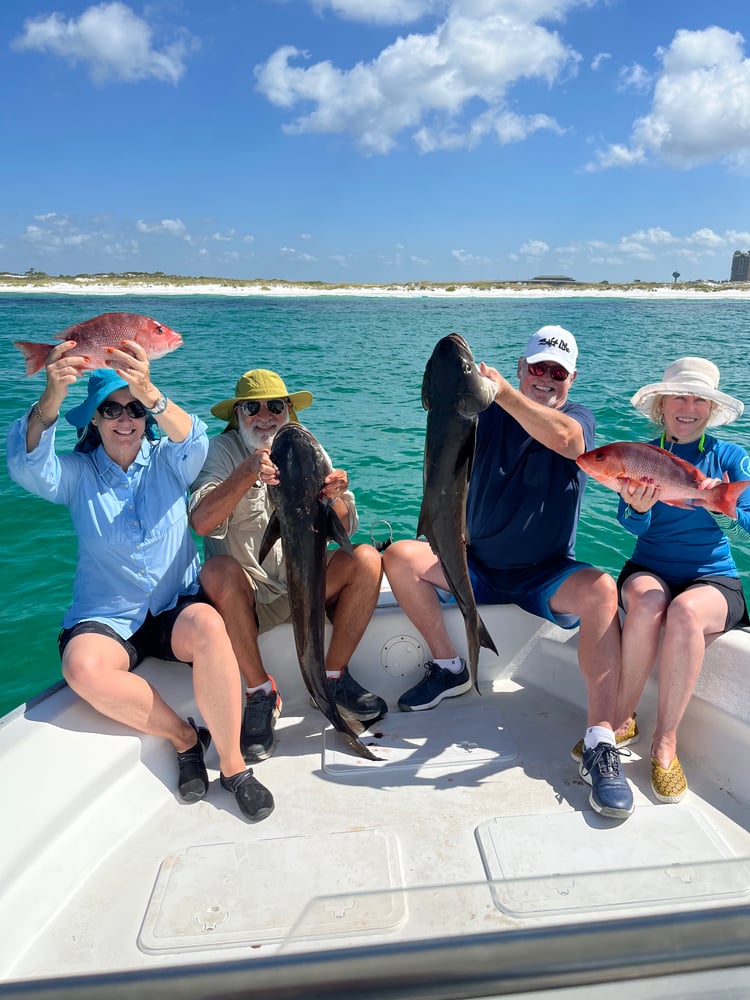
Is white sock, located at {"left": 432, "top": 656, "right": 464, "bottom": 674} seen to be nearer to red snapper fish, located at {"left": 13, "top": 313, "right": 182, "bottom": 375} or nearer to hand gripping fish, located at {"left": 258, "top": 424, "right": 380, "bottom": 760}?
hand gripping fish, located at {"left": 258, "top": 424, "right": 380, "bottom": 760}

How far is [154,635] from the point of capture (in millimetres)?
3658

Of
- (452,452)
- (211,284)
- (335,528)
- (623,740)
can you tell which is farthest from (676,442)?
(211,284)

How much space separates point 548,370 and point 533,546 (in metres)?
1.00

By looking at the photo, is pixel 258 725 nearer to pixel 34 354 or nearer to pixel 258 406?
pixel 258 406

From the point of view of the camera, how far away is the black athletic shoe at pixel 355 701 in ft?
12.8

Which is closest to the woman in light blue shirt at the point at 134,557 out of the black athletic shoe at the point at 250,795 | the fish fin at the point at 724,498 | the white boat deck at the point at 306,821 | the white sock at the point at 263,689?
the black athletic shoe at the point at 250,795

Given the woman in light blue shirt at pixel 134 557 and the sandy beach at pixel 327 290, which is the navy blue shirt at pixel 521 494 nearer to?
the woman in light blue shirt at pixel 134 557

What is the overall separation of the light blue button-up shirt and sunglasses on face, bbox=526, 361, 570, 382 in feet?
6.09

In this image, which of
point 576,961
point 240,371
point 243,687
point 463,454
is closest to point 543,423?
point 463,454

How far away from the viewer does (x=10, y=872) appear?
2.64 metres

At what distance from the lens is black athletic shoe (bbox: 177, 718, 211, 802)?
332 cm

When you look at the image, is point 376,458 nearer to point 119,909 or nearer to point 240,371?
point 119,909

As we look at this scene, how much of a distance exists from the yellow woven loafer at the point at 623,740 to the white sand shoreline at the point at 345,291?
80.1 m

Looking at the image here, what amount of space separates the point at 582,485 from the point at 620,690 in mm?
1118
